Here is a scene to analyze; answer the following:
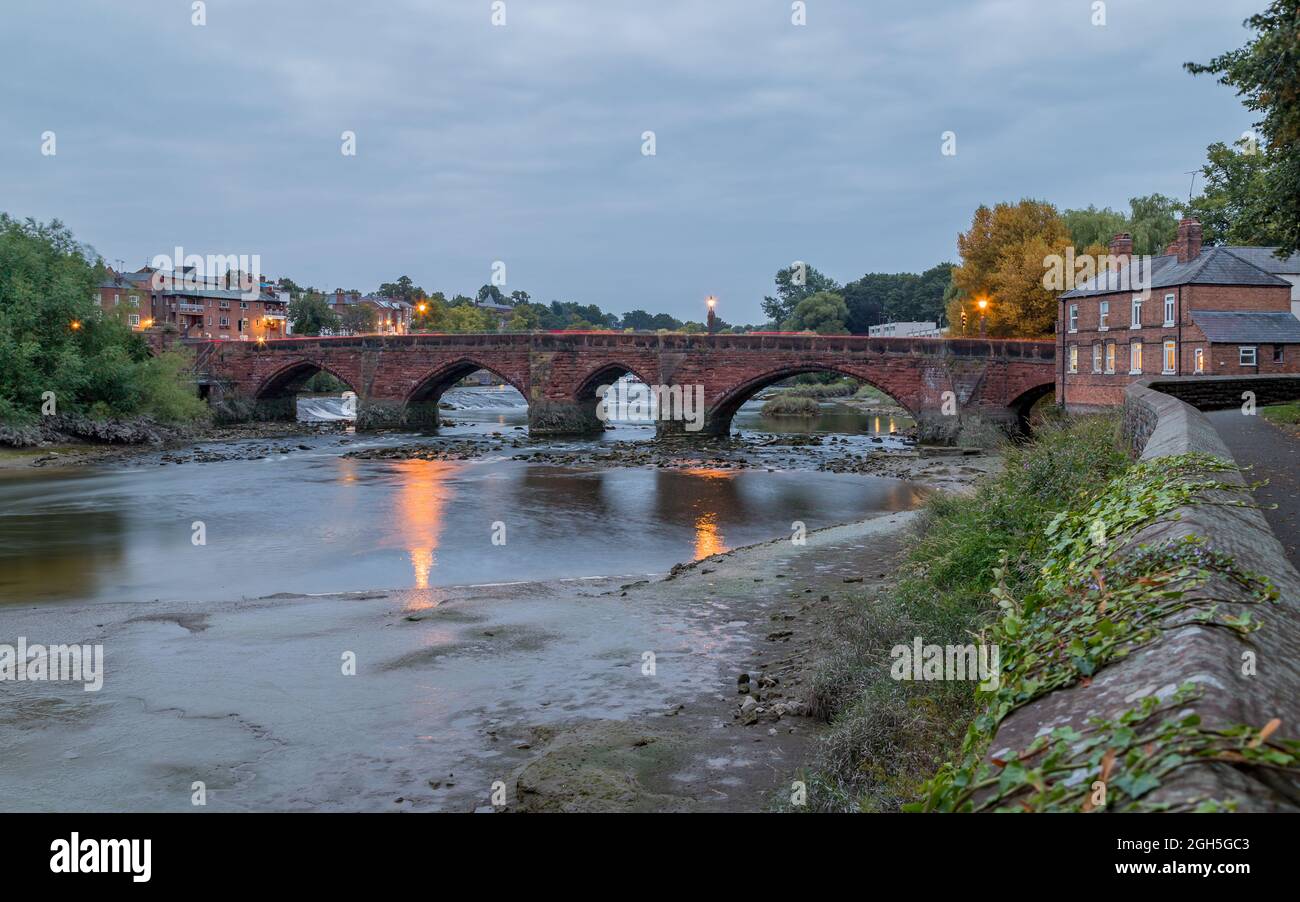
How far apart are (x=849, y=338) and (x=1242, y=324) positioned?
20570mm

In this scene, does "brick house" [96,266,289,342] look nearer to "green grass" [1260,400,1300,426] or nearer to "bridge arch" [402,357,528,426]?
"bridge arch" [402,357,528,426]

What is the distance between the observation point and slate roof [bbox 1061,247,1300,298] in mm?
42719

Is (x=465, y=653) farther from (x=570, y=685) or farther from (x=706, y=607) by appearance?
(x=706, y=607)

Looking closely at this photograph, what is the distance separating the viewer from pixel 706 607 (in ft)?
53.8

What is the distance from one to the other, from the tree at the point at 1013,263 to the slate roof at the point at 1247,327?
1696cm

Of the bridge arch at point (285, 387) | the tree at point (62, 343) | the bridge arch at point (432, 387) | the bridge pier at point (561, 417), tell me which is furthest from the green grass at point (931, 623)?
the bridge arch at point (285, 387)

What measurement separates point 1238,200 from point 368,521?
3009cm

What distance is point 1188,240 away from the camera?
146ft

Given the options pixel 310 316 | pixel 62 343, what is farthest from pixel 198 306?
pixel 62 343

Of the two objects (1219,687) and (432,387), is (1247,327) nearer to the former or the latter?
(1219,687)

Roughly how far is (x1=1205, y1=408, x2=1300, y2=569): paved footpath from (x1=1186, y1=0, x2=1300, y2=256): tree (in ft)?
12.5

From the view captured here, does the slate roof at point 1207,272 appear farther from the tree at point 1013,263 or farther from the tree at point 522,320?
the tree at point 522,320

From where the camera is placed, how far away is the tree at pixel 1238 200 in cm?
2036
